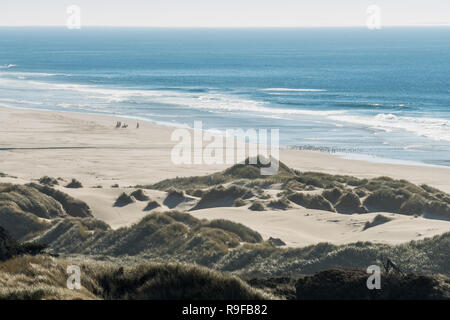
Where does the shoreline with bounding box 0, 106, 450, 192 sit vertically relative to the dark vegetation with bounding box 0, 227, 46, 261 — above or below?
below

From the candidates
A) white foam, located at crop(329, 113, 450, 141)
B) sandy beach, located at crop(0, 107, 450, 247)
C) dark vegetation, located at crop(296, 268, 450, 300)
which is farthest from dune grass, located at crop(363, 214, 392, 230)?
white foam, located at crop(329, 113, 450, 141)

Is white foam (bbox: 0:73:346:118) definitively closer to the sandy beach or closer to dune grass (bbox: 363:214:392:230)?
the sandy beach

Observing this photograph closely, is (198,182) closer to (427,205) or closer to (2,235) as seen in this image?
(427,205)

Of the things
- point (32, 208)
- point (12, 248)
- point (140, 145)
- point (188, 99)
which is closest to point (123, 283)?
point (12, 248)

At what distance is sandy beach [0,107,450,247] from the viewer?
22.6 meters

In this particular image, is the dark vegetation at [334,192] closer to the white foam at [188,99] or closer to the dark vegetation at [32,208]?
the dark vegetation at [32,208]

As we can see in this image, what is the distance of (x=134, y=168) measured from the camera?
42.4m

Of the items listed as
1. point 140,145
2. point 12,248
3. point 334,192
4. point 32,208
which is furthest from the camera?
point 140,145

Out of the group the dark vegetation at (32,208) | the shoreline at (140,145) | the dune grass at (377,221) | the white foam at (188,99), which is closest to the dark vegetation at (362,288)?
the dune grass at (377,221)

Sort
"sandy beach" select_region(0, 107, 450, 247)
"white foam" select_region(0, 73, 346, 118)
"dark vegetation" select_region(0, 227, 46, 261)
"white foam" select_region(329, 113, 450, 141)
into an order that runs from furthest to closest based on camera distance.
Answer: "white foam" select_region(0, 73, 346, 118)
"white foam" select_region(329, 113, 450, 141)
"sandy beach" select_region(0, 107, 450, 247)
"dark vegetation" select_region(0, 227, 46, 261)

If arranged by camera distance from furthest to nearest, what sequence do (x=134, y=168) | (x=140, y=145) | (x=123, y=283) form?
1. (x=140, y=145)
2. (x=134, y=168)
3. (x=123, y=283)

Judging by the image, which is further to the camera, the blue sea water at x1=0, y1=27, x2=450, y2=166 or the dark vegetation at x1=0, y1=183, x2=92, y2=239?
the blue sea water at x1=0, y1=27, x2=450, y2=166

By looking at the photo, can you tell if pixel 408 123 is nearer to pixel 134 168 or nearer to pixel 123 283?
pixel 134 168

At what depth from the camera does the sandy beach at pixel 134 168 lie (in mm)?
22594
